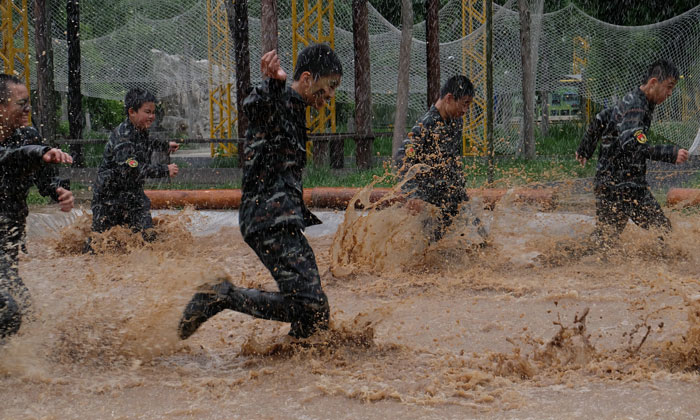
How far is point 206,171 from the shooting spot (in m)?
16.3

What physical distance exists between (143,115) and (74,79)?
1100 cm

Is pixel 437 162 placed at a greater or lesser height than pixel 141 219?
greater

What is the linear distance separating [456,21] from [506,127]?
4.49 metres

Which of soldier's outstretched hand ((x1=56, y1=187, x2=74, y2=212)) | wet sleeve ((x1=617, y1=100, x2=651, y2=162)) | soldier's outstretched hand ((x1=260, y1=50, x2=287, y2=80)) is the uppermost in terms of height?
soldier's outstretched hand ((x1=260, y1=50, x2=287, y2=80))

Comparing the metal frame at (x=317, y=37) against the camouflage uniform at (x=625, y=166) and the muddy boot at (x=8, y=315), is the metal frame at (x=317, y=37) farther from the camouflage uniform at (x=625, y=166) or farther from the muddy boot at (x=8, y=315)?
the muddy boot at (x=8, y=315)

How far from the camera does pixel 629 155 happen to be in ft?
21.9

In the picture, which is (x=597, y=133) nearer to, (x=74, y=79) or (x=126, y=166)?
(x=126, y=166)

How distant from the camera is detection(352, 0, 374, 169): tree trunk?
14.1 meters

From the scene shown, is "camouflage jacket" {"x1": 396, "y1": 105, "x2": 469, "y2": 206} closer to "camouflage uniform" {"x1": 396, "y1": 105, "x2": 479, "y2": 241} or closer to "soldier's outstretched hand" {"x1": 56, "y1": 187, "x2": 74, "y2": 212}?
"camouflage uniform" {"x1": 396, "y1": 105, "x2": 479, "y2": 241}

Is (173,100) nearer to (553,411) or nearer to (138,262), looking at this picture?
(138,262)

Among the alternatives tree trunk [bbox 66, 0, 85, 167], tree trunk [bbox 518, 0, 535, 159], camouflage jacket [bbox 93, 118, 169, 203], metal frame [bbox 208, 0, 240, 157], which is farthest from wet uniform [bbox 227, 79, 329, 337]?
metal frame [bbox 208, 0, 240, 157]


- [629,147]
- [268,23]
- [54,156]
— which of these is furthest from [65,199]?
[268,23]

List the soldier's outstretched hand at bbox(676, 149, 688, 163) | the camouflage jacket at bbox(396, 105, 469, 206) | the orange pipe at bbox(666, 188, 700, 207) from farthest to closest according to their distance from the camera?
the orange pipe at bbox(666, 188, 700, 207)
the camouflage jacket at bbox(396, 105, 469, 206)
the soldier's outstretched hand at bbox(676, 149, 688, 163)

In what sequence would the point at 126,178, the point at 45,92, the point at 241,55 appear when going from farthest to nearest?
the point at 241,55
the point at 45,92
the point at 126,178
